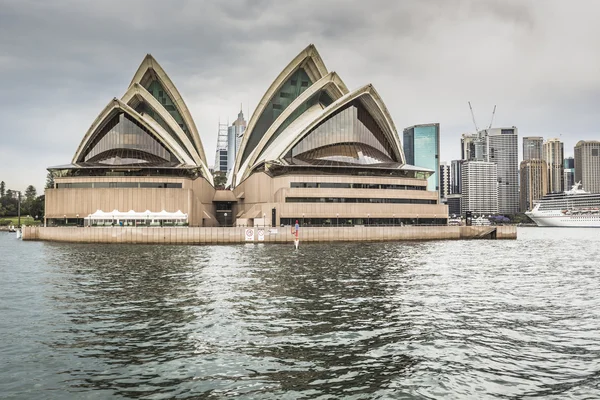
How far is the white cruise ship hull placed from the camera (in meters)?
163

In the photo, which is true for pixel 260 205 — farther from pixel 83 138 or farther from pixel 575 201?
pixel 575 201

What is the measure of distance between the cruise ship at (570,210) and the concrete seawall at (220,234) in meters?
115

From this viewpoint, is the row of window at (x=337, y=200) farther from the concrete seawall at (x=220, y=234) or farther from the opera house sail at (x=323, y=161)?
the concrete seawall at (x=220, y=234)

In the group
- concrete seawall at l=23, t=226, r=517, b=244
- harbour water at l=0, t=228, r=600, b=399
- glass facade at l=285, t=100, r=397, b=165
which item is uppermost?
glass facade at l=285, t=100, r=397, b=165

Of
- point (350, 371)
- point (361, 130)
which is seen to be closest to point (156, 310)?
point (350, 371)

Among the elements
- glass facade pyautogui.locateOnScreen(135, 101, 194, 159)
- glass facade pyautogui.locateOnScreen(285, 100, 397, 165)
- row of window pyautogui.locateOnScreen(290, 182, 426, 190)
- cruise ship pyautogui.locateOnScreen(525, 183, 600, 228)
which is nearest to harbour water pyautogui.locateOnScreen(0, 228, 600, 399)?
row of window pyautogui.locateOnScreen(290, 182, 426, 190)

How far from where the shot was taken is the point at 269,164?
8112cm

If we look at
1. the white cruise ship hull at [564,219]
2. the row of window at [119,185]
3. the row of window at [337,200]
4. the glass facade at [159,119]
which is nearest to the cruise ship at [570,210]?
the white cruise ship hull at [564,219]

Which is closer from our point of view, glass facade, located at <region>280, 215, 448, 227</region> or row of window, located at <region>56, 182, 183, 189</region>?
glass facade, located at <region>280, 215, 448, 227</region>

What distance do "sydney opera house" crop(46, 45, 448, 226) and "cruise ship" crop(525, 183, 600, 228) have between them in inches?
4103

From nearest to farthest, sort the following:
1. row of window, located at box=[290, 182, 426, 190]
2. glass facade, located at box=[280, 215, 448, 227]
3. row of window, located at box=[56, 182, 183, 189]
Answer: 1. glass facade, located at box=[280, 215, 448, 227]
2. row of window, located at box=[56, 182, 183, 189]
3. row of window, located at box=[290, 182, 426, 190]

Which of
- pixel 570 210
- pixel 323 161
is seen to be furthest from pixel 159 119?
pixel 570 210

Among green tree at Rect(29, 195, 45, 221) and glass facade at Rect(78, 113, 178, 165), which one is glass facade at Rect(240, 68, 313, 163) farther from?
green tree at Rect(29, 195, 45, 221)

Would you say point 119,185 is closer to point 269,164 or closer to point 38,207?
point 269,164
